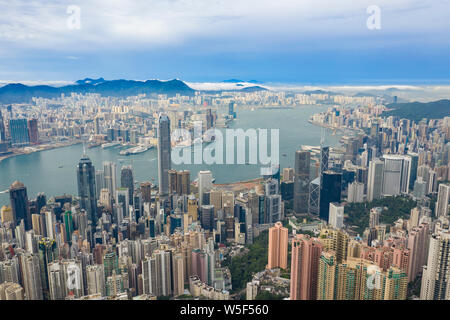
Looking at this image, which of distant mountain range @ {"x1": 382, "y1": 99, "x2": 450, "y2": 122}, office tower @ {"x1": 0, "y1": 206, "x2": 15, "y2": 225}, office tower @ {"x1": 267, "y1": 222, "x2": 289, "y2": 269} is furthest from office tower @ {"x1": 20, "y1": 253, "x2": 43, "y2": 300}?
distant mountain range @ {"x1": 382, "y1": 99, "x2": 450, "y2": 122}

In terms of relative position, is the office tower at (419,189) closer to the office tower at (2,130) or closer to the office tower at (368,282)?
the office tower at (368,282)

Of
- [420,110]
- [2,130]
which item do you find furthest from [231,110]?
[2,130]

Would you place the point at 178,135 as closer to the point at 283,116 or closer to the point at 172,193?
the point at 172,193

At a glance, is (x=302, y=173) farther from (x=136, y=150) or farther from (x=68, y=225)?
(x=68, y=225)

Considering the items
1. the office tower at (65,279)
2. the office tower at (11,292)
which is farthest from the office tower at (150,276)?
the office tower at (11,292)

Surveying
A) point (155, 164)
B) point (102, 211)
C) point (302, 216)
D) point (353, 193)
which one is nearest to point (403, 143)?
point (353, 193)
